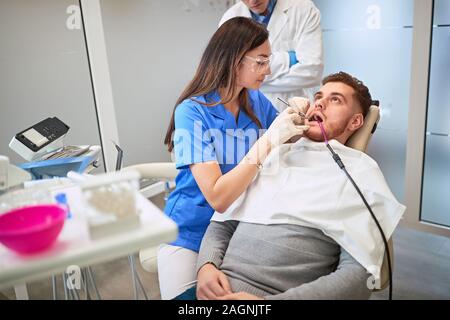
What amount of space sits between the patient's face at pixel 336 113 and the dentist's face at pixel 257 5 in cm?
80

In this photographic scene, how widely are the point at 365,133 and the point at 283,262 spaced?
56 centimetres

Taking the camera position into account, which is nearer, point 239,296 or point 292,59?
point 239,296

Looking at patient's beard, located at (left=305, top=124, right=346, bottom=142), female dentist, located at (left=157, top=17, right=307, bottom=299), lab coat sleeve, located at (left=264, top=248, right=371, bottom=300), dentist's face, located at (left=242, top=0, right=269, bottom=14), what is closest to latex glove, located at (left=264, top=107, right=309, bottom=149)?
female dentist, located at (left=157, top=17, right=307, bottom=299)

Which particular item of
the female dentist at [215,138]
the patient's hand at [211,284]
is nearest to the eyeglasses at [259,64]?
the female dentist at [215,138]

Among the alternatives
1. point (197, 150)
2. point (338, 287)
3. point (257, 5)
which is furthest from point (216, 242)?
point (257, 5)

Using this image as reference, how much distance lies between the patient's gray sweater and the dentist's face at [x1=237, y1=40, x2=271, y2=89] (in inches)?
18.9

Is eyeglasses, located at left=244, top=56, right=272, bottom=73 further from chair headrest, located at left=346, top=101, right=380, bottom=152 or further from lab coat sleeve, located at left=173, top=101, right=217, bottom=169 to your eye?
chair headrest, located at left=346, top=101, right=380, bottom=152

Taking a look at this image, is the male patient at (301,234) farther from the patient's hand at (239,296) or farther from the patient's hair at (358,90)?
the patient's hair at (358,90)

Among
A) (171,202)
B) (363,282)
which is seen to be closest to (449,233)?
(363,282)

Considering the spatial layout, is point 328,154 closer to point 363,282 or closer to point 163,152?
point 363,282

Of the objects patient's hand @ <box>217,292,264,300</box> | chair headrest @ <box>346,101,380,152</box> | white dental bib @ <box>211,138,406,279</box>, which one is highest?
chair headrest @ <box>346,101,380,152</box>

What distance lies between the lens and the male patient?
108cm

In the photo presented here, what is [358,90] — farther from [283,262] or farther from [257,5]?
[257,5]

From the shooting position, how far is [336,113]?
1.41 metres
